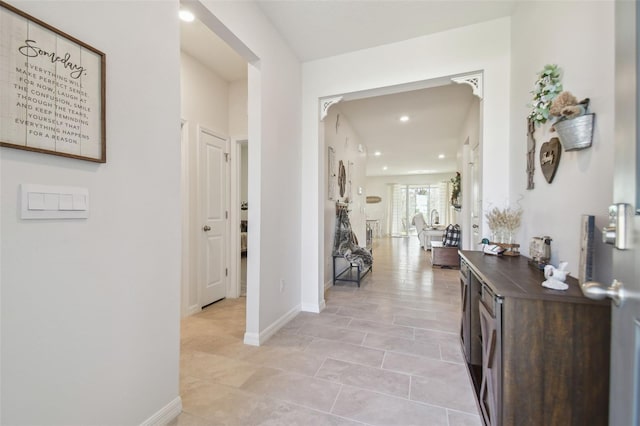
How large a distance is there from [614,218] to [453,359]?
190 centimetres

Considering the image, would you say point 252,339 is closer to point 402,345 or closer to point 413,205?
point 402,345

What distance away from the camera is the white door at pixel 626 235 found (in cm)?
61

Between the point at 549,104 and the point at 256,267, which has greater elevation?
the point at 549,104

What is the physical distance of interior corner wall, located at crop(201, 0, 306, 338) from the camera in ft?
7.84

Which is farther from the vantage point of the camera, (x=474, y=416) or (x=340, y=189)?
(x=340, y=189)

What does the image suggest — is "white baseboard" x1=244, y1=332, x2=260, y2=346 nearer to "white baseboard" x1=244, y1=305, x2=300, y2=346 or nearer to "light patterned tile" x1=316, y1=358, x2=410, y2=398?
"white baseboard" x1=244, y1=305, x2=300, y2=346

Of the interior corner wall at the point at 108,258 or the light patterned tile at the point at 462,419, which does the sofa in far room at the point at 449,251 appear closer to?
the light patterned tile at the point at 462,419

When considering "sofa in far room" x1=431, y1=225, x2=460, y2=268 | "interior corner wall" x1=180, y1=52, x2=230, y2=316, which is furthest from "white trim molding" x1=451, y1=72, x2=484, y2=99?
"sofa in far room" x1=431, y1=225, x2=460, y2=268

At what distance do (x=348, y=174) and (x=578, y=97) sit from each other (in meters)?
4.06

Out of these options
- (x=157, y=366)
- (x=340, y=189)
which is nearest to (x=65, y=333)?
(x=157, y=366)

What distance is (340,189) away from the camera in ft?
15.7

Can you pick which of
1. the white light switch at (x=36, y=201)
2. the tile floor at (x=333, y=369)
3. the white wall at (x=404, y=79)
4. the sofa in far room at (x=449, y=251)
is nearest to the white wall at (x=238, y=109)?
the white wall at (x=404, y=79)

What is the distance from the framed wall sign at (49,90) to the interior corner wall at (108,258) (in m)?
0.04

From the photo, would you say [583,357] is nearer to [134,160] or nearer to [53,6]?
[134,160]
